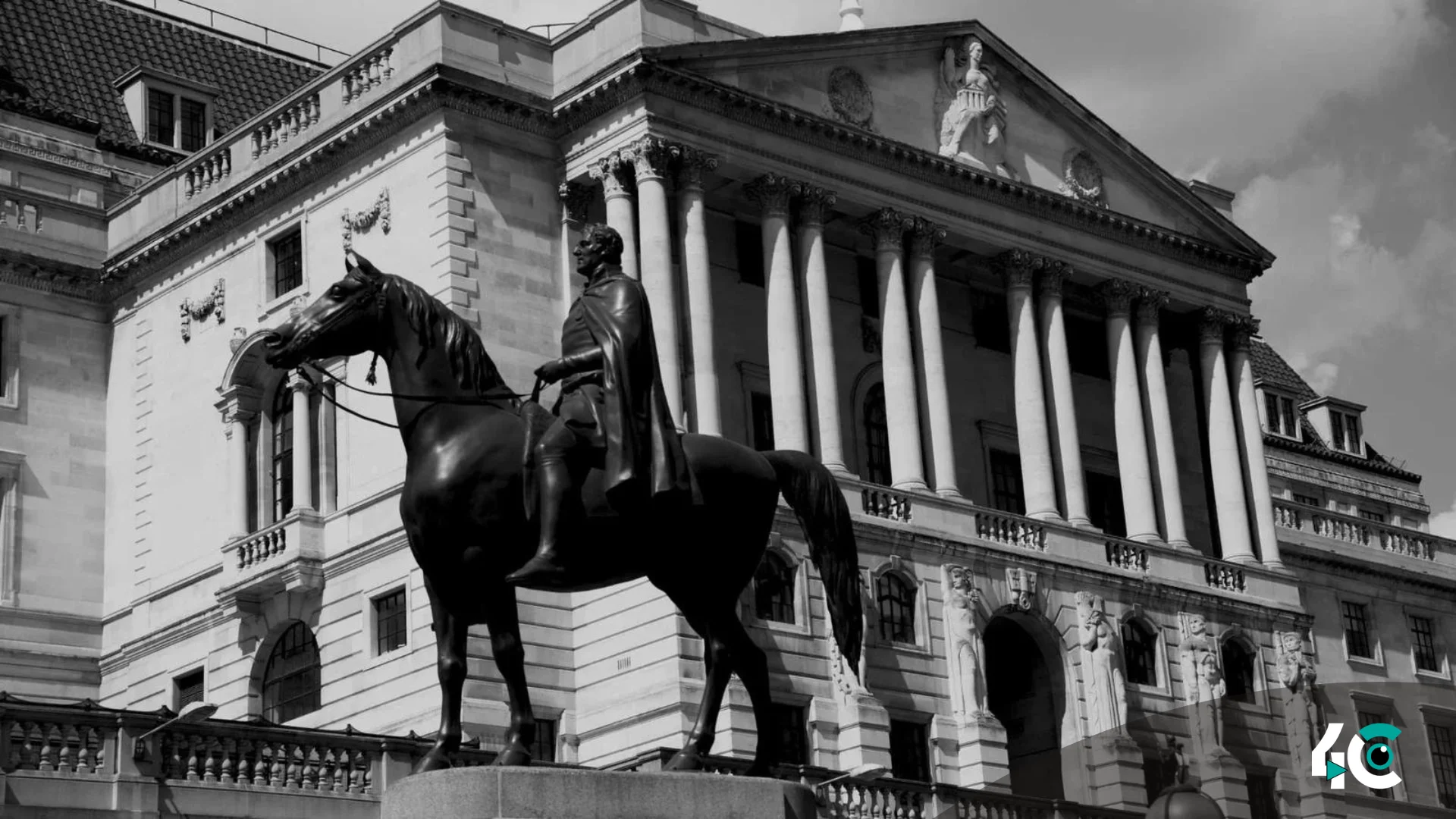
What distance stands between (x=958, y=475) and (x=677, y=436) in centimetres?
4010

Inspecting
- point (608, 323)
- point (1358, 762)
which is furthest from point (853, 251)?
point (608, 323)

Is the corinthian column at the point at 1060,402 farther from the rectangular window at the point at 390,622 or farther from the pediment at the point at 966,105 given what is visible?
the rectangular window at the point at 390,622

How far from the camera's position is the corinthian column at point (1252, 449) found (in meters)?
64.4

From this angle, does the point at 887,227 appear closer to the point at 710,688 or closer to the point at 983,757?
the point at 983,757

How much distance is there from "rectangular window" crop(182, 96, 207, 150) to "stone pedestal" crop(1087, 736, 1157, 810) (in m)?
28.8

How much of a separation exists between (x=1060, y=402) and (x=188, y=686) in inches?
837

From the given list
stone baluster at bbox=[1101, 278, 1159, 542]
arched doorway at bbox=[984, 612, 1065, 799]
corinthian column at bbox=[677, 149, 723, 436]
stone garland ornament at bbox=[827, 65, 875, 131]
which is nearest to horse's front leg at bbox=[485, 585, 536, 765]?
corinthian column at bbox=[677, 149, 723, 436]

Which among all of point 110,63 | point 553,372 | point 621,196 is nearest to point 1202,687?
point 621,196

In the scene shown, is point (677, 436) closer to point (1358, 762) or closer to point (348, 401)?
point (348, 401)

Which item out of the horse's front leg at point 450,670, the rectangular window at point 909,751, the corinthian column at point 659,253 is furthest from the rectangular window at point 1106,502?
the horse's front leg at point 450,670

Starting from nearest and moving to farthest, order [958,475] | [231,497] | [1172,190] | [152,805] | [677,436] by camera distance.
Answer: [677,436] < [152,805] < [231,497] < [958,475] < [1172,190]

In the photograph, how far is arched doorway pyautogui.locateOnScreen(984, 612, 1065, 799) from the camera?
56.5m

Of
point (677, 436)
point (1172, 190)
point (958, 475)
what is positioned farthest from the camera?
point (1172, 190)

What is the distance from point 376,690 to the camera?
168ft
